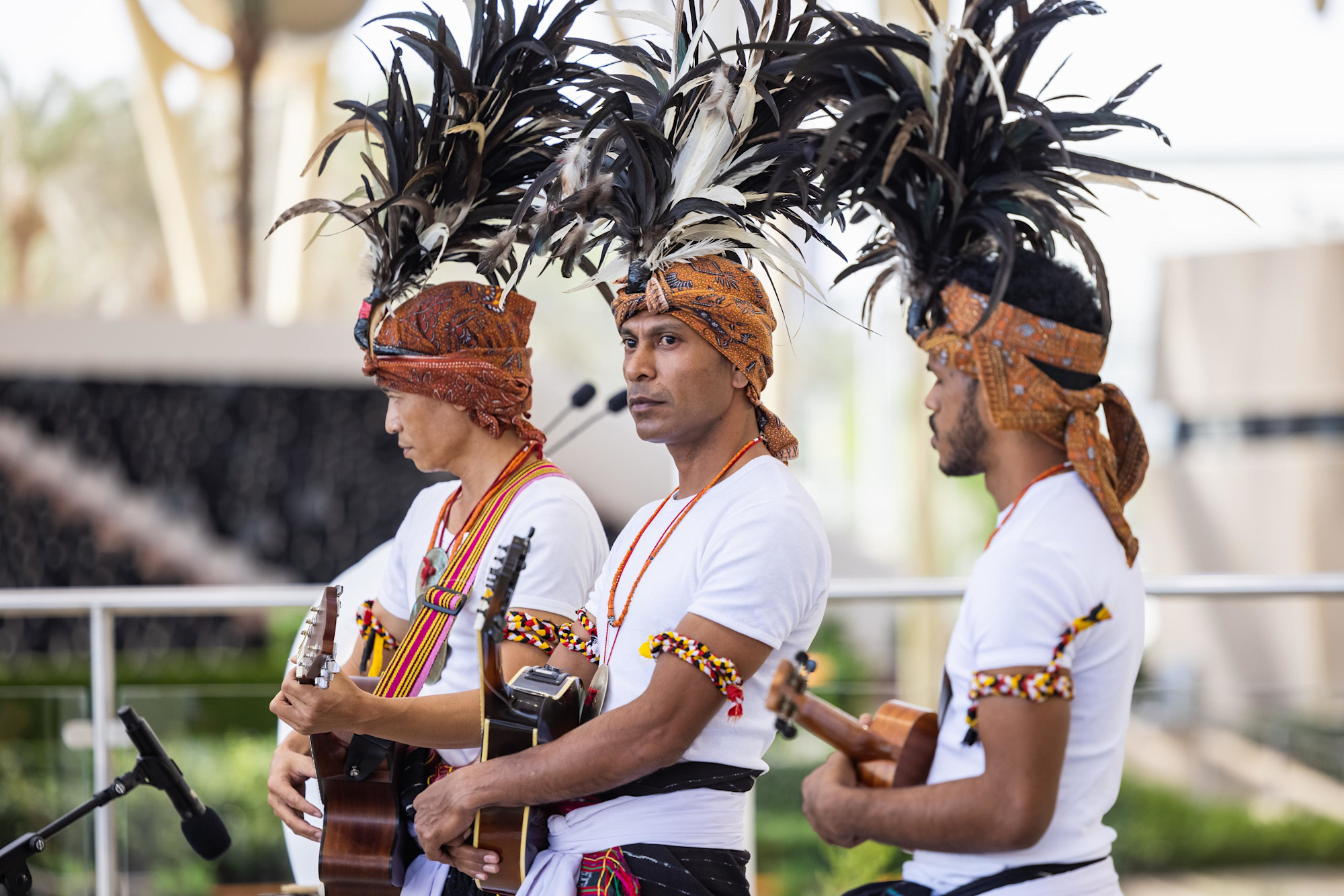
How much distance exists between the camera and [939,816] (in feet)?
5.27

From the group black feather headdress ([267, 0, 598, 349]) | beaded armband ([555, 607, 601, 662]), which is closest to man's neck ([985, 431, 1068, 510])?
beaded armband ([555, 607, 601, 662])

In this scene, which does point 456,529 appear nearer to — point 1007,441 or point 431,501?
point 431,501

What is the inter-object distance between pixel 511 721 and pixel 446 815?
0.63 ft

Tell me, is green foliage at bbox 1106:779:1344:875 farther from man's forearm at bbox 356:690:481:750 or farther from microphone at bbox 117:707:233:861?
microphone at bbox 117:707:233:861

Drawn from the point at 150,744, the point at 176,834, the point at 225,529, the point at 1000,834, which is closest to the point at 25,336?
the point at 225,529

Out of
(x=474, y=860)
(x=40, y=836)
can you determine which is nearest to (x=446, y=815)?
(x=474, y=860)

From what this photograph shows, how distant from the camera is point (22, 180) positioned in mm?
11875

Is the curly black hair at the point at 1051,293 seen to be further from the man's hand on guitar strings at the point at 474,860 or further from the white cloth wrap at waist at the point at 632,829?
the man's hand on guitar strings at the point at 474,860

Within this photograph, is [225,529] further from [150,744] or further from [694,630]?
[694,630]

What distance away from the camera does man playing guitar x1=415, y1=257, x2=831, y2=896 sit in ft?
6.36

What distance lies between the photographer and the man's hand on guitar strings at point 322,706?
6.90ft

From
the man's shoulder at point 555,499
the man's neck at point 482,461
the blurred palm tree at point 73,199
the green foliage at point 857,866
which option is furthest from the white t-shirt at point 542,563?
the blurred palm tree at point 73,199

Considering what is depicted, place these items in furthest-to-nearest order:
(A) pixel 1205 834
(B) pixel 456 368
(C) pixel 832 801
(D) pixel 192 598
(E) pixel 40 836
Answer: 1. (A) pixel 1205 834
2. (D) pixel 192 598
3. (B) pixel 456 368
4. (E) pixel 40 836
5. (C) pixel 832 801

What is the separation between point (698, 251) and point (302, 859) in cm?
196
